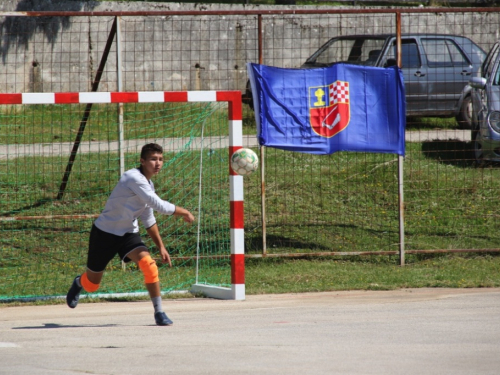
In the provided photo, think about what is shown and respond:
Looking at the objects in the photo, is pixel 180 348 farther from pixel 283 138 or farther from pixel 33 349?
pixel 283 138

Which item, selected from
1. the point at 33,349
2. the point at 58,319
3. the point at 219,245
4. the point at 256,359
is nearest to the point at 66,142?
the point at 219,245

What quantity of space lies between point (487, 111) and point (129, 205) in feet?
24.0

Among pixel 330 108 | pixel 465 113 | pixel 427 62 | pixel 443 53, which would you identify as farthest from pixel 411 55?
pixel 330 108

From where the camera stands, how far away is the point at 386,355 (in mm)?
6047

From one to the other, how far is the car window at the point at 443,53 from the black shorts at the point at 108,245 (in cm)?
1040

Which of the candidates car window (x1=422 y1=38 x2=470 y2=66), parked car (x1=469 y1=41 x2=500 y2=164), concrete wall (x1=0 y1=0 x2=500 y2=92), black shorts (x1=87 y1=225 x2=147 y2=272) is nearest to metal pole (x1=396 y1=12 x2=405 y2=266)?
concrete wall (x1=0 y1=0 x2=500 y2=92)

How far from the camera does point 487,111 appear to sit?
1273 cm

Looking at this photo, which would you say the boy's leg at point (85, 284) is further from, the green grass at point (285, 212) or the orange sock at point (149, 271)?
the green grass at point (285, 212)

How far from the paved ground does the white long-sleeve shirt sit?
36.9 inches

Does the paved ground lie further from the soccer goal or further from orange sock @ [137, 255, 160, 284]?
the soccer goal

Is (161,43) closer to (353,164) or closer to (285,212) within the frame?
(353,164)

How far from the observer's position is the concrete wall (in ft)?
45.0

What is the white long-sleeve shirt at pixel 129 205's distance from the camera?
7.36m

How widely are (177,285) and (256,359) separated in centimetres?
386
